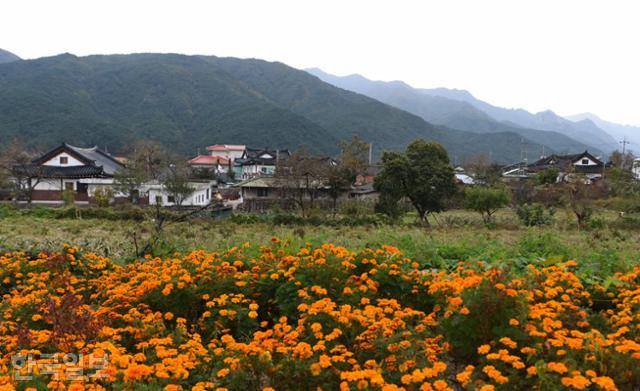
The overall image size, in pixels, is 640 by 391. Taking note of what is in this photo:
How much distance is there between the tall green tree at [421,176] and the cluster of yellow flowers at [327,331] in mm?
17580

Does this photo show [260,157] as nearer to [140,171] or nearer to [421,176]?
[140,171]

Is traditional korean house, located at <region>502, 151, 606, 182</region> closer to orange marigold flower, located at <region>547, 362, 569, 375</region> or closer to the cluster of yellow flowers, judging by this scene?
the cluster of yellow flowers

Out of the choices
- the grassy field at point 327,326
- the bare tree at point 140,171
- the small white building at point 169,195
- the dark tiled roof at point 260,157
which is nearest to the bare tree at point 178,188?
the small white building at point 169,195

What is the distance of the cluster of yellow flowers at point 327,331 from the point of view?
305 cm

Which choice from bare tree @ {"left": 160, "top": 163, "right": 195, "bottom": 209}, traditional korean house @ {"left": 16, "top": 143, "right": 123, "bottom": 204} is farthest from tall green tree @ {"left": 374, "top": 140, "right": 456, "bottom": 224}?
traditional korean house @ {"left": 16, "top": 143, "right": 123, "bottom": 204}

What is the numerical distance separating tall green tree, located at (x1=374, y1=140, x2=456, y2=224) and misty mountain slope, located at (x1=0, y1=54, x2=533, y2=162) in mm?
49037

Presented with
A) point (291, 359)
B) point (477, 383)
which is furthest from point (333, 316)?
point (477, 383)

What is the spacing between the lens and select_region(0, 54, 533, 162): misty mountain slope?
6650cm

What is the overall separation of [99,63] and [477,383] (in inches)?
4867

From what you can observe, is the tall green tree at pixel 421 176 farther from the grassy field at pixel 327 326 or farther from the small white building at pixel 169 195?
the grassy field at pixel 327 326

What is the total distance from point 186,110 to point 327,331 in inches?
3512

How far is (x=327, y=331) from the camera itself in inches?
146

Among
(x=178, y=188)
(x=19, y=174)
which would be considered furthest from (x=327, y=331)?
(x=19, y=174)

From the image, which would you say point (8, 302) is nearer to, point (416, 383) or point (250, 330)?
point (250, 330)
